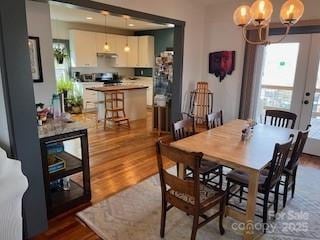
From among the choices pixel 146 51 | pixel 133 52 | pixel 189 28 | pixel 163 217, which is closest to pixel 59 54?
pixel 133 52

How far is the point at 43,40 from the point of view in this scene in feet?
11.2

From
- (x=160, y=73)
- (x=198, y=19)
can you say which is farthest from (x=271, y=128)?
(x=160, y=73)

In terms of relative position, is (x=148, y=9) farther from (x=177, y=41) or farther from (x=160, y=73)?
(x=160, y=73)

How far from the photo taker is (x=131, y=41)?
8.17 metres

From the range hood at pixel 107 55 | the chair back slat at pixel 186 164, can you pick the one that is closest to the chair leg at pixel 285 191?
the chair back slat at pixel 186 164

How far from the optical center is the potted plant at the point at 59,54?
6938 millimetres

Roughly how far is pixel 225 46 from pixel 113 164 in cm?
301

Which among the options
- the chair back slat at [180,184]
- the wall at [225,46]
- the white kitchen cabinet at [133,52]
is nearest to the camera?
the chair back slat at [180,184]

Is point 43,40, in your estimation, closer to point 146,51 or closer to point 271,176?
point 271,176

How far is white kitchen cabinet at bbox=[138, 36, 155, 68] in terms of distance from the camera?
7.92 m

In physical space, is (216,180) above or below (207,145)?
below

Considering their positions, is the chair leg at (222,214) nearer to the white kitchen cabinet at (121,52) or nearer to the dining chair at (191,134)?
the dining chair at (191,134)

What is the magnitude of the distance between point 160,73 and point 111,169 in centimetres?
275

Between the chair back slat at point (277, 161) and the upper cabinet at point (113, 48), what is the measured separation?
6405 mm
